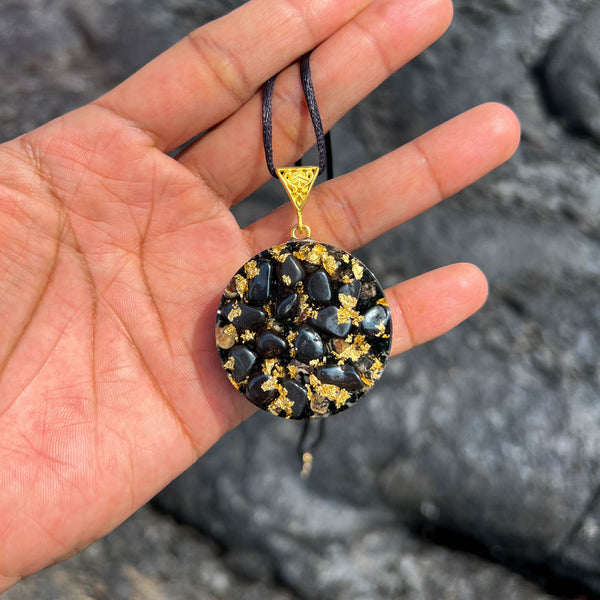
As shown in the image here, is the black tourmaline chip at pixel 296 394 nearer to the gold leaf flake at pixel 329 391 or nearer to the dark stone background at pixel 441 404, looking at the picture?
the gold leaf flake at pixel 329 391

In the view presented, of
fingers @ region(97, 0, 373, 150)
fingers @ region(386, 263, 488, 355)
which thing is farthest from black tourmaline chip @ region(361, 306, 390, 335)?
fingers @ region(97, 0, 373, 150)

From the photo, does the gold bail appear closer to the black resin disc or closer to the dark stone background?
the black resin disc

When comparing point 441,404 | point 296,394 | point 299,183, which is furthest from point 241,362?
point 441,404

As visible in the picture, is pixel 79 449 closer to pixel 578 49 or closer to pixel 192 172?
pixel 192 172

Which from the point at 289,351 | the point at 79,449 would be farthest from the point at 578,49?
the point at 79,449

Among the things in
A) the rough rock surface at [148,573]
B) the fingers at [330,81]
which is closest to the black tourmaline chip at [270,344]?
the fingers at [330,81]

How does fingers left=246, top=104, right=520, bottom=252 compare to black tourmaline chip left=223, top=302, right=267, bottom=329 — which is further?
fingers left=246, top=104, right=520, bottom=252
